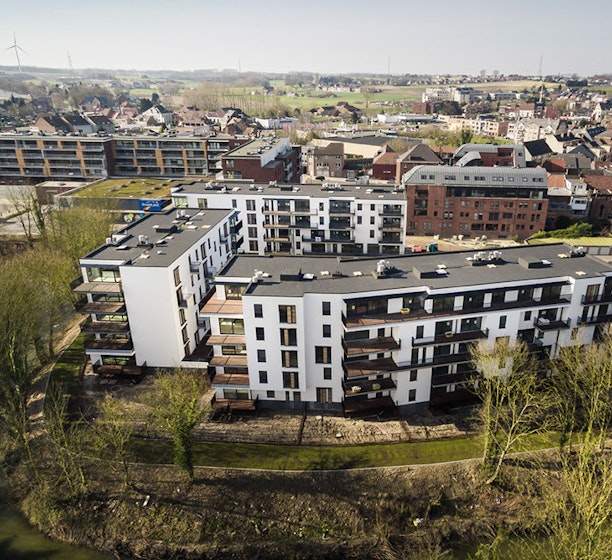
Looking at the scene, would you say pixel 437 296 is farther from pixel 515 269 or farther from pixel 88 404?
pixel 88 404

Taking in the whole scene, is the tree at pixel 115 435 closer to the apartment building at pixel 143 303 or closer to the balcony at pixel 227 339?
the apartment building at pixel 143 303

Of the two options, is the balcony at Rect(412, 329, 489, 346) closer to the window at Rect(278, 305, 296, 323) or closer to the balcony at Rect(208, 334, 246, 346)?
the window at Rect(278, 305, 296, 323)

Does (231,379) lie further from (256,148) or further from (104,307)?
(256,148)

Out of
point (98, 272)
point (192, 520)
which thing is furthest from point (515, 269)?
point (98, 272)

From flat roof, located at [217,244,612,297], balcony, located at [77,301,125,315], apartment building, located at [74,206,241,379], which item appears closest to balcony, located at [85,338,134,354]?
apartment building, located at [74,206,241,379]

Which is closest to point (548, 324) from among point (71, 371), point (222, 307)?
point (222, 307)

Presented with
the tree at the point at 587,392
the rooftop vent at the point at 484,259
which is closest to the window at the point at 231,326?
the rooftop vent at the point at 484,259
